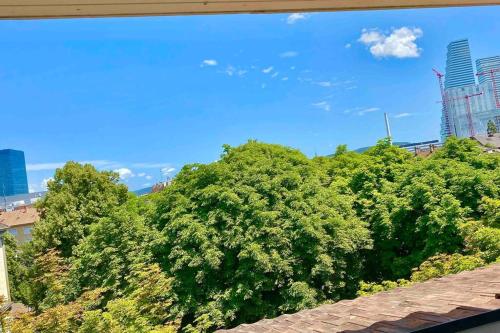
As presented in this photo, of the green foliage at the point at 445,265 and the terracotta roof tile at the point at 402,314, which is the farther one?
the green foliage at the point at 445,265

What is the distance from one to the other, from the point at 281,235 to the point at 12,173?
4.68 meters

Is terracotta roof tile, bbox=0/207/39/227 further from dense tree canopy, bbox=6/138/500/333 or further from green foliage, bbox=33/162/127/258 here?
dense tree canopy, bbox=6/138/500/333

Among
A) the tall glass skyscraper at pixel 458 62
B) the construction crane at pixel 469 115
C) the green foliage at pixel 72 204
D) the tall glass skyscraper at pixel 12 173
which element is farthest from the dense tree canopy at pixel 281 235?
the tall glass skyscraper at pixel 458 62

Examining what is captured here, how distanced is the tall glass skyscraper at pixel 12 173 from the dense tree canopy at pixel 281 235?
134 cm

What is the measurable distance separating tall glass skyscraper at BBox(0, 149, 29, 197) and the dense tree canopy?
1342 millimetres

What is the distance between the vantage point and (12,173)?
6891 mm

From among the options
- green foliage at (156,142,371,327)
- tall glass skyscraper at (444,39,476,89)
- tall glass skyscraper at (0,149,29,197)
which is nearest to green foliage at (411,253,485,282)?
green foliage at (156,142,371,327)

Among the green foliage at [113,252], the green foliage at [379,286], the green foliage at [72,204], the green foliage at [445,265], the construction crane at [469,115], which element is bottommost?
the green foliage at [379,286]

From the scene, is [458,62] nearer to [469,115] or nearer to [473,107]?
[473,107]

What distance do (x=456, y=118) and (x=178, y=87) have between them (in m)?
15.8

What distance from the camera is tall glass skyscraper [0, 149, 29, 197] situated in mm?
5809

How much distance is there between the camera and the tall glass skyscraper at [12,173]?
5809 mm

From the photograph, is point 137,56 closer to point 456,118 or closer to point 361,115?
point 361,115

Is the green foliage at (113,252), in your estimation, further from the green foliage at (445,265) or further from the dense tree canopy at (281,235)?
the green foliage at (445,265)
